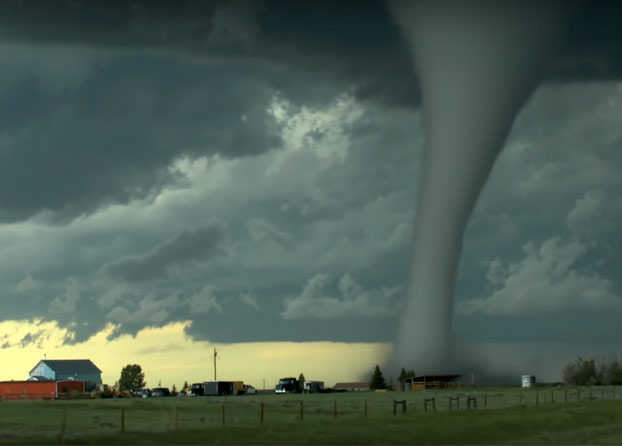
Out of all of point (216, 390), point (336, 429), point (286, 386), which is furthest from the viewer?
point (286, 386)

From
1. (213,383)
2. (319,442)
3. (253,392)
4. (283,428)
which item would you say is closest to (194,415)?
(283,428)

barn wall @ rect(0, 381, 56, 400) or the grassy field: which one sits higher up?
barn wall @ rect(0, 381, 56, 400)

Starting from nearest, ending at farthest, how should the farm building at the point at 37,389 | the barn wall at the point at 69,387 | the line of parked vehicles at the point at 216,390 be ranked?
1. the line of parked vehicles at the point at 216,390
2. the farm building at the point at 37,389
3. the barn wall at the point at 69,387

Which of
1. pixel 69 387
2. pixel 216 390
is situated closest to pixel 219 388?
pixel 216 390

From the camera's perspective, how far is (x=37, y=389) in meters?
181

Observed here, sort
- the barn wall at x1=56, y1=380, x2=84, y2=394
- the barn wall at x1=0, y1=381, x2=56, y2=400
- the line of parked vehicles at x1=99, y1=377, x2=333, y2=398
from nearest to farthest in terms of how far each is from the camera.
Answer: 1. the line of parked vehicles at x1=99, y1=377, x2=333, y2=398
2. the barn wall at x1=0, y1=381, x2=56, y2=400
3. the barn wall at x1=56, y1=380, x2=84, y2=394

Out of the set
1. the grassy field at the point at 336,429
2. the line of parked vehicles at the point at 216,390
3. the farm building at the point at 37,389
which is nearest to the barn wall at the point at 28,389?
the farm building at the point at 37,389

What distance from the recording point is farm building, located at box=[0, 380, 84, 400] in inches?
6866

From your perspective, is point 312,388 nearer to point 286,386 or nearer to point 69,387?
point 286,386

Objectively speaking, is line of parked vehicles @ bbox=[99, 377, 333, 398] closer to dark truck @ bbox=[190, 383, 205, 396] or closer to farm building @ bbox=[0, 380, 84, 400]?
dark truck @ bbox=[190, 383, 205, 396]

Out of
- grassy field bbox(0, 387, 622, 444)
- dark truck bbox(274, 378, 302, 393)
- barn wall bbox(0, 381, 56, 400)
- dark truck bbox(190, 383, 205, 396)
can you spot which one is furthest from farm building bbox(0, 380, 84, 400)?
grassy field bbox(0, 387, 622, 444)

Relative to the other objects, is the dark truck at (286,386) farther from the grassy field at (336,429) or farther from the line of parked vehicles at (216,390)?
the grassy field at (336,429)

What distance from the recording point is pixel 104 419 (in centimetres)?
7394

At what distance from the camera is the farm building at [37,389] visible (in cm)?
17440
